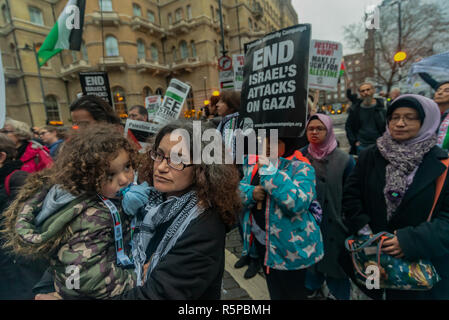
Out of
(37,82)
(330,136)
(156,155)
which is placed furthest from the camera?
(37,82)

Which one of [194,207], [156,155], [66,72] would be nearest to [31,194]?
[156,155]

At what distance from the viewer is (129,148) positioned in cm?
132

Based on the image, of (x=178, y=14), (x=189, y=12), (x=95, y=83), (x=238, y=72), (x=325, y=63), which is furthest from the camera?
(x=178, y=14)

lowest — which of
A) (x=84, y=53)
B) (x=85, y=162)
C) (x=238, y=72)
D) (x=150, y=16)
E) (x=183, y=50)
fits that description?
(x=85, y=162)

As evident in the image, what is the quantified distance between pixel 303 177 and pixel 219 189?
2.80 ft

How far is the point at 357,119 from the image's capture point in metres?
4.74

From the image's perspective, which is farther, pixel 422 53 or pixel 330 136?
pixel 422 53

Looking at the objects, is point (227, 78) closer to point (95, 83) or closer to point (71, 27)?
point (95, 83)

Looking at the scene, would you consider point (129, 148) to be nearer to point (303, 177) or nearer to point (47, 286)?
point (47, 286)

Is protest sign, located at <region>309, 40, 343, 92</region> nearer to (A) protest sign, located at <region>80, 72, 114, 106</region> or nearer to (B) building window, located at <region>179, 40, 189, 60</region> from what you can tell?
(A) protest sign, located at <region>80, 72, 114, 106</region>

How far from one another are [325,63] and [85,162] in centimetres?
445

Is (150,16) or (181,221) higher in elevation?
(150,16)

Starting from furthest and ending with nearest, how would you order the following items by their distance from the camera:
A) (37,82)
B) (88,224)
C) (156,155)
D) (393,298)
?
1. (37,82)
2. (393,298)
3. (156,155)
4. (88,224)

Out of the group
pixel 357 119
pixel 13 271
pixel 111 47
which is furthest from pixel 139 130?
pixel 111 47
